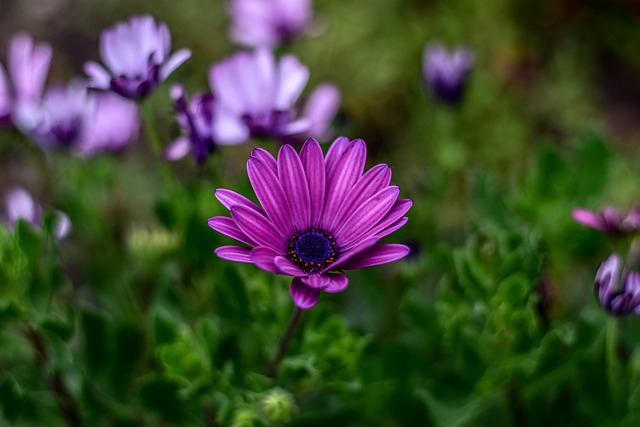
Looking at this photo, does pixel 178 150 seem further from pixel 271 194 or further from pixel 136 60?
pixel 271 194

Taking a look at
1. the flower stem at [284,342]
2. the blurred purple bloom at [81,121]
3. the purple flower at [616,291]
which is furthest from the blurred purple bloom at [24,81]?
the purple flower at [616,291]

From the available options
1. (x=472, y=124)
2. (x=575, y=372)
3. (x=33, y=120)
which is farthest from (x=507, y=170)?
(x=33, y=120)

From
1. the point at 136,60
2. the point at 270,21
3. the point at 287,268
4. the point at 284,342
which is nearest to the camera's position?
the point at 287,268

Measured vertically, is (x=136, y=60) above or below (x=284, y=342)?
above

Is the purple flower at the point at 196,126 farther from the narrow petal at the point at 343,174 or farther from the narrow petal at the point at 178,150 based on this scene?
the narrow petal at the point at 343,174

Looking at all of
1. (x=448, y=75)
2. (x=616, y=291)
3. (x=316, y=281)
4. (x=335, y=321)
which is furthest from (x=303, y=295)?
(x=448, y=75)

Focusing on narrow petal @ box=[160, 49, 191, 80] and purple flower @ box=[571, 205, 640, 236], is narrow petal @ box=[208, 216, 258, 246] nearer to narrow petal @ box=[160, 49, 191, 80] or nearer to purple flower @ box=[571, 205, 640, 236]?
narrow petal @ box=[160, 49, 191, 80]

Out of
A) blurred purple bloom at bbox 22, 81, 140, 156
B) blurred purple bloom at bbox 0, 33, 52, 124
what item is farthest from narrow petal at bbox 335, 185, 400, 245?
blurred purple bloom at bbox 0, 33, 52, 124
